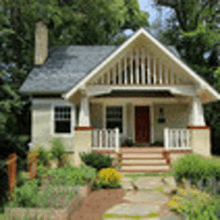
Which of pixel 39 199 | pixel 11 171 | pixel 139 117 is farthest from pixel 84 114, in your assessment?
pixel 39 199

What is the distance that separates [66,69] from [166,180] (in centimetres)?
926

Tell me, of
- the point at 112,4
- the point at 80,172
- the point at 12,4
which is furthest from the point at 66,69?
the point at 80,172

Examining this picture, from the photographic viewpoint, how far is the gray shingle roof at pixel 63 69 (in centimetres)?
1385

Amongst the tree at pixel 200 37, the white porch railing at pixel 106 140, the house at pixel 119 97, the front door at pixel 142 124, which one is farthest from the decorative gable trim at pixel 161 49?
the tree at pixel 200 37

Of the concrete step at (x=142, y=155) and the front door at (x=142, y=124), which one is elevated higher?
the front door at (x=142, y=124)

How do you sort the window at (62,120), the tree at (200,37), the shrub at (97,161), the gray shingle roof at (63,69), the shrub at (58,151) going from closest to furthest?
the shrub at (97,161) → the shrub at (58,151) → the gray shingle roof at (63,69) → the window at (62,120) → the tree at (200,37)

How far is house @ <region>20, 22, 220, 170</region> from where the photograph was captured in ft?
37.1

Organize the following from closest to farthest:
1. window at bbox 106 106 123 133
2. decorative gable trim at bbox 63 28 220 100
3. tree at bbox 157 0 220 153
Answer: decorative gable trim at bbox 63 28 220 100 < window at bbox 106 106 123 133 < tree at bbox 157 0 220 153

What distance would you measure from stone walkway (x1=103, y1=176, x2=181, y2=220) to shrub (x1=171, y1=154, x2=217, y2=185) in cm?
85

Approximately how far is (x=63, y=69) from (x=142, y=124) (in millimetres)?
5692

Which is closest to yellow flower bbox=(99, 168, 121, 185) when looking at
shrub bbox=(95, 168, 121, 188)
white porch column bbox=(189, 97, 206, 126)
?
shrub bbox=(95, 168, 121, 188)

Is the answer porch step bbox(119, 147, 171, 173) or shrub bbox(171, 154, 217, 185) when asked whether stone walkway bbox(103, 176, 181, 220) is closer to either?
shrub bbox(171, 154, 217, 185)

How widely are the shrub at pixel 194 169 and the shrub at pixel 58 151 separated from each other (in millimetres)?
7288

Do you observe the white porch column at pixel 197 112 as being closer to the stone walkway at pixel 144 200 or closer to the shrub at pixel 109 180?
the stone walkway at pixel 144 200
